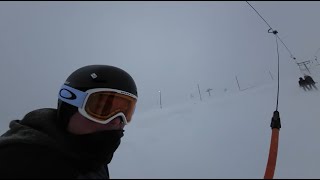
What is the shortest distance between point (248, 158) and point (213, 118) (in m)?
0.78

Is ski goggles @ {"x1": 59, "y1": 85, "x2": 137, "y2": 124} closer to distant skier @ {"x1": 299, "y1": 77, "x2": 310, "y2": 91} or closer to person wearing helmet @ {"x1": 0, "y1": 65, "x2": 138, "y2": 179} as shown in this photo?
person wearing helmet @ {"x1": 0, "y1": 65, "x2": 138, "y2": 179}

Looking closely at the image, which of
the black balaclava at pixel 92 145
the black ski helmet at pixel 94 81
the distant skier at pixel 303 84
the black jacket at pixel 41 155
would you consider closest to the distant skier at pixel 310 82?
the distant skier at pixel 303 84

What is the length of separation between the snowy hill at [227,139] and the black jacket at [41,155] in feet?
5.41

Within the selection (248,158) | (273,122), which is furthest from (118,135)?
(248,158)

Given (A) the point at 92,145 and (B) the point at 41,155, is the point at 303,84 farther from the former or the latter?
(B) the point at 41,155

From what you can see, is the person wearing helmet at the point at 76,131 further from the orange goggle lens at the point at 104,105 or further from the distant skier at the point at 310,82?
the distant skier at the point at 310,82

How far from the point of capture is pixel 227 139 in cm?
348

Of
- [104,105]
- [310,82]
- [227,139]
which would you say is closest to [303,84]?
[310,82]

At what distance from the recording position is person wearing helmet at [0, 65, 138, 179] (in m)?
1.01

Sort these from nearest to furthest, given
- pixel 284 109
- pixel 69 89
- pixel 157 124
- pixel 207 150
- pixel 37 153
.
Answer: pixel 37 153, pixel 69 89, pixel 284 109, pixel 207 150, pixel 157 124

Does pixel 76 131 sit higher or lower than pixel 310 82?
lower

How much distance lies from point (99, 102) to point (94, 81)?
0.48 feet

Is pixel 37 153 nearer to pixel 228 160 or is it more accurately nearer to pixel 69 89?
pixel 69 89

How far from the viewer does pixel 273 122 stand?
3.47 feet
